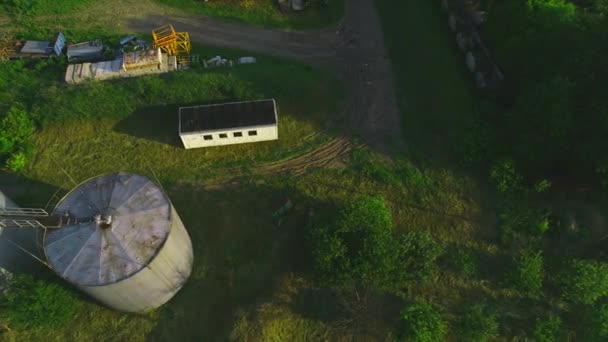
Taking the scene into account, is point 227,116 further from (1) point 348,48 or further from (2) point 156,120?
(1) point 348,48

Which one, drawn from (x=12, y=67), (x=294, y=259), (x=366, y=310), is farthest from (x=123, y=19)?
(x=366, y=310)

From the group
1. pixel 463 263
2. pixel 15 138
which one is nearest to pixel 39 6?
pixel 15 138

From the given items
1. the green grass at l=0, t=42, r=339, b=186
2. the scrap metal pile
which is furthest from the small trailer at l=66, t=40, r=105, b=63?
the scrap metal pile

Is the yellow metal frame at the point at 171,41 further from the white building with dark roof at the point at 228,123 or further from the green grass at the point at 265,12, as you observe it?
the white building with dark roof at the point at 228,123

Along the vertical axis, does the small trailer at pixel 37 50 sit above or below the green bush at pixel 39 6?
below

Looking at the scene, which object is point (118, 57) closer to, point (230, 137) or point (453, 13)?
point (230, 137)

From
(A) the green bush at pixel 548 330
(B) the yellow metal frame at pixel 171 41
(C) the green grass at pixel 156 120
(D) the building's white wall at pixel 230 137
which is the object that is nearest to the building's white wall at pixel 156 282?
(C) the green grass at pixel 156 120
